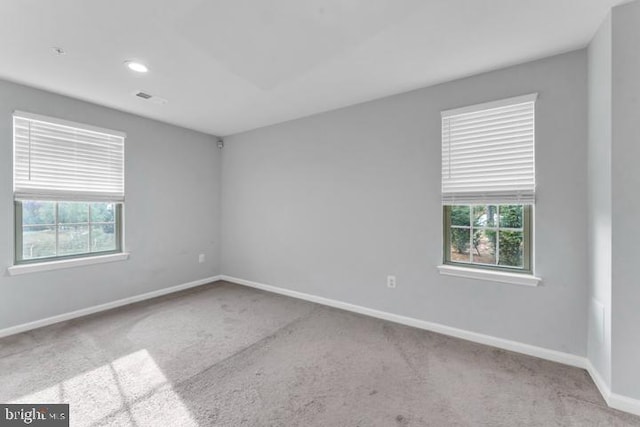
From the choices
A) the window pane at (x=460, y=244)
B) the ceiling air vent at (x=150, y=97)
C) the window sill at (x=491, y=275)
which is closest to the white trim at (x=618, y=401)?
the window sill at (x=491, y=275)

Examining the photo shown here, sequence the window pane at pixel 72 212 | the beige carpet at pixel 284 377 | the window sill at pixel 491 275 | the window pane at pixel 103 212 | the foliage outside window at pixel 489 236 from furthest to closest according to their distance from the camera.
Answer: the window pane at pixel 103 212
the window pane at pixel 72 212
the foliage outside window at pixel 489 236
the window sill at pixel 491 275
the beige carpet at pixel 284 377

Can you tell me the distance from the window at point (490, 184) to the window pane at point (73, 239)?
4097 millimetres

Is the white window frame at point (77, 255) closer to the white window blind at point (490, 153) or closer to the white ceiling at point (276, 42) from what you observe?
the white ceiling at point (276, 42)

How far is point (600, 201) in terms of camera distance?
6.41 ft

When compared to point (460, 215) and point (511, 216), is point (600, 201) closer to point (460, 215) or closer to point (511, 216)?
point (511, 216)

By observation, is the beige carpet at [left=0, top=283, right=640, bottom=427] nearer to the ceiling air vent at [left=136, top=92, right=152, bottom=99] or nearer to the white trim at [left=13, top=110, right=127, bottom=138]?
the white trim at [left=13, top=110, right=127, bottom=138]

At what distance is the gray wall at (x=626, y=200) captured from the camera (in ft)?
5.71

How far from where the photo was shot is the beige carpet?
171cm

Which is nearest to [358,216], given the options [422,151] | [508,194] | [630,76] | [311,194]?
[311,194]

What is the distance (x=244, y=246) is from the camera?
4504mm

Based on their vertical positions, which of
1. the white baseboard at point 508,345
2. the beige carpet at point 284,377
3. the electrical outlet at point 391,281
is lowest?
the beige carpet at point 284,377

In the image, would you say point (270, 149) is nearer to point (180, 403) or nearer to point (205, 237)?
point (205, 237)

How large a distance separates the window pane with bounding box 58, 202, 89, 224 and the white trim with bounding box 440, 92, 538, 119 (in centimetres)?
416

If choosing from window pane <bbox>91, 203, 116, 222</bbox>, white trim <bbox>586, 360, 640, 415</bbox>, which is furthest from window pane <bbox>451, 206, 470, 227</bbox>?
window pane <bbox>91, 203, 116, 222</bbox>
